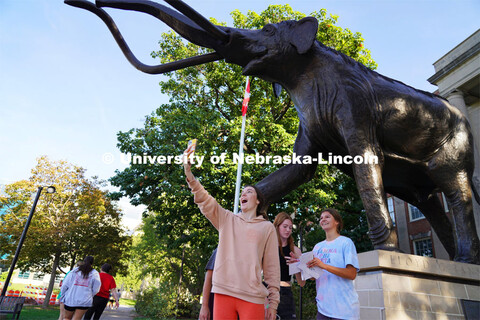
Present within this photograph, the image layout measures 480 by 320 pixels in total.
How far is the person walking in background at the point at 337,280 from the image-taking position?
2795mm

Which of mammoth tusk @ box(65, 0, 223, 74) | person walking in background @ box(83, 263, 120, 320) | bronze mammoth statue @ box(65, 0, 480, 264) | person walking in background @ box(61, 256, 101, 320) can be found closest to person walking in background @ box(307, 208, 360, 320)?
bronze mammoth statue @ box(65, 0, 480, 264)

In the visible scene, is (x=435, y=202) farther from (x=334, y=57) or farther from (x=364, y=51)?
(x=364, y=51)

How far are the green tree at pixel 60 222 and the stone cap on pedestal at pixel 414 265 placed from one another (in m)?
25.8

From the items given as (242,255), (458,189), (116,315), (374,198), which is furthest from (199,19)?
(116,315)

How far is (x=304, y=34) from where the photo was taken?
394 cm

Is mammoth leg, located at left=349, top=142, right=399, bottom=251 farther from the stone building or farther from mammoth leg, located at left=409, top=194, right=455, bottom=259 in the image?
the stone building

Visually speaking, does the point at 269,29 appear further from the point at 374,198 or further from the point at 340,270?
the point at 340,270

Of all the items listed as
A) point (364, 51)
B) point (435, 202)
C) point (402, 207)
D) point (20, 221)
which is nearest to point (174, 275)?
point (20, 221)

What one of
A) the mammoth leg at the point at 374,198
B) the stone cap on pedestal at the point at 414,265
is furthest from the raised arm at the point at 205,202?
the mammoth leg at the point at 374,198

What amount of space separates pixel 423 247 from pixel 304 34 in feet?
80.4

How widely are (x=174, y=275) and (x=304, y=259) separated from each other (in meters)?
29.0

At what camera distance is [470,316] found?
3521mm

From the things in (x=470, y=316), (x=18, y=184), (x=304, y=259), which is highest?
(x=18, y=184)

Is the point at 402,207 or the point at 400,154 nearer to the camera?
the point at 400,154
